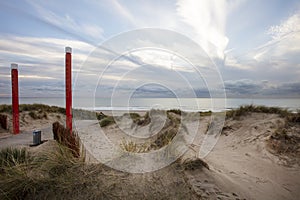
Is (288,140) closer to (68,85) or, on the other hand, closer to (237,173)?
(237,173)

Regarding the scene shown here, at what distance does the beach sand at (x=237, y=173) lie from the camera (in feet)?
9.37

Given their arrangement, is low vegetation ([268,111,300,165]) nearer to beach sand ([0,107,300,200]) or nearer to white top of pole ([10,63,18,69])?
beach sand ([0,107,300,200])

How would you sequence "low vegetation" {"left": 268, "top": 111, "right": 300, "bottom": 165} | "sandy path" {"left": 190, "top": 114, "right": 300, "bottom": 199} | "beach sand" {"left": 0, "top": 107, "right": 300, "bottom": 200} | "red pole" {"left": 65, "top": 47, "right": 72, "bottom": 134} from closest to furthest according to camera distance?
"beach sand" {"left": 0, "top": 107, "right": 300, "bottom": 200}, "sandy path" {"left": 190, "top": 114, "right": 300, "bottom": 199}, "low vegetation" {"left": 268, "top": 111, "right": 300, "bottom": 165}, "red pole" {"left": 65, "top": 47, "right": 72, "bottom": 134}

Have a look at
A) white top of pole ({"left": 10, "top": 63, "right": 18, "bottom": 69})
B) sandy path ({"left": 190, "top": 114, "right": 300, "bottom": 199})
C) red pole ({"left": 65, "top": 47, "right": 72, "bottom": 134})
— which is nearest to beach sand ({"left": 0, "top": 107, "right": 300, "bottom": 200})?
sandy path ({"left": 190, "top": 114, "right": 300, "bottom": 199})

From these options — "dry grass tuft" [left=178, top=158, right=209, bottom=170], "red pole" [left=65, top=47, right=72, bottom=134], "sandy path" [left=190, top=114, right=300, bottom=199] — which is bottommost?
"sandy path" [left=190, top=114, right=300, bottom=199]

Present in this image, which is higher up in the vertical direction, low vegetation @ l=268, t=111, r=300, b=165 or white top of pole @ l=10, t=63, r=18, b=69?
white top of pole @ l=10, t=63, r=18, b=69

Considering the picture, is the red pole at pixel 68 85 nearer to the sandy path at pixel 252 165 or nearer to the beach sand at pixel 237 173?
the beach sand at pixel 237 173

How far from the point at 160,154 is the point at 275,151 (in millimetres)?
3753

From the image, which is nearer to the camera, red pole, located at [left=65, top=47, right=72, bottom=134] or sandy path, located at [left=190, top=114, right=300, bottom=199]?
sandy path, located at [left=190, top=114, right=300, bottom=199]

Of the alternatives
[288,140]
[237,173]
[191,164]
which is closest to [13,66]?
[191,164]

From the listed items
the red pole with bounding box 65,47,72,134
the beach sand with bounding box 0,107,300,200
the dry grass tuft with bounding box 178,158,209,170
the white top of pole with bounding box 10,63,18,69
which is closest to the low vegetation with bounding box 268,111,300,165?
the beach sand with bounding box 0,107,300,200

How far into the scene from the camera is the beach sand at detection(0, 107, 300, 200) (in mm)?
2857

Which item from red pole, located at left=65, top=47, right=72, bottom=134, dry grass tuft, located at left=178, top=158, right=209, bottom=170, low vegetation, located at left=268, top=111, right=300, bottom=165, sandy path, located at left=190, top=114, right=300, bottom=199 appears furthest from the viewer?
red pole, located at left=65, top=47, right=72, bottom=134

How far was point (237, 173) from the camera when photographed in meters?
4.09
